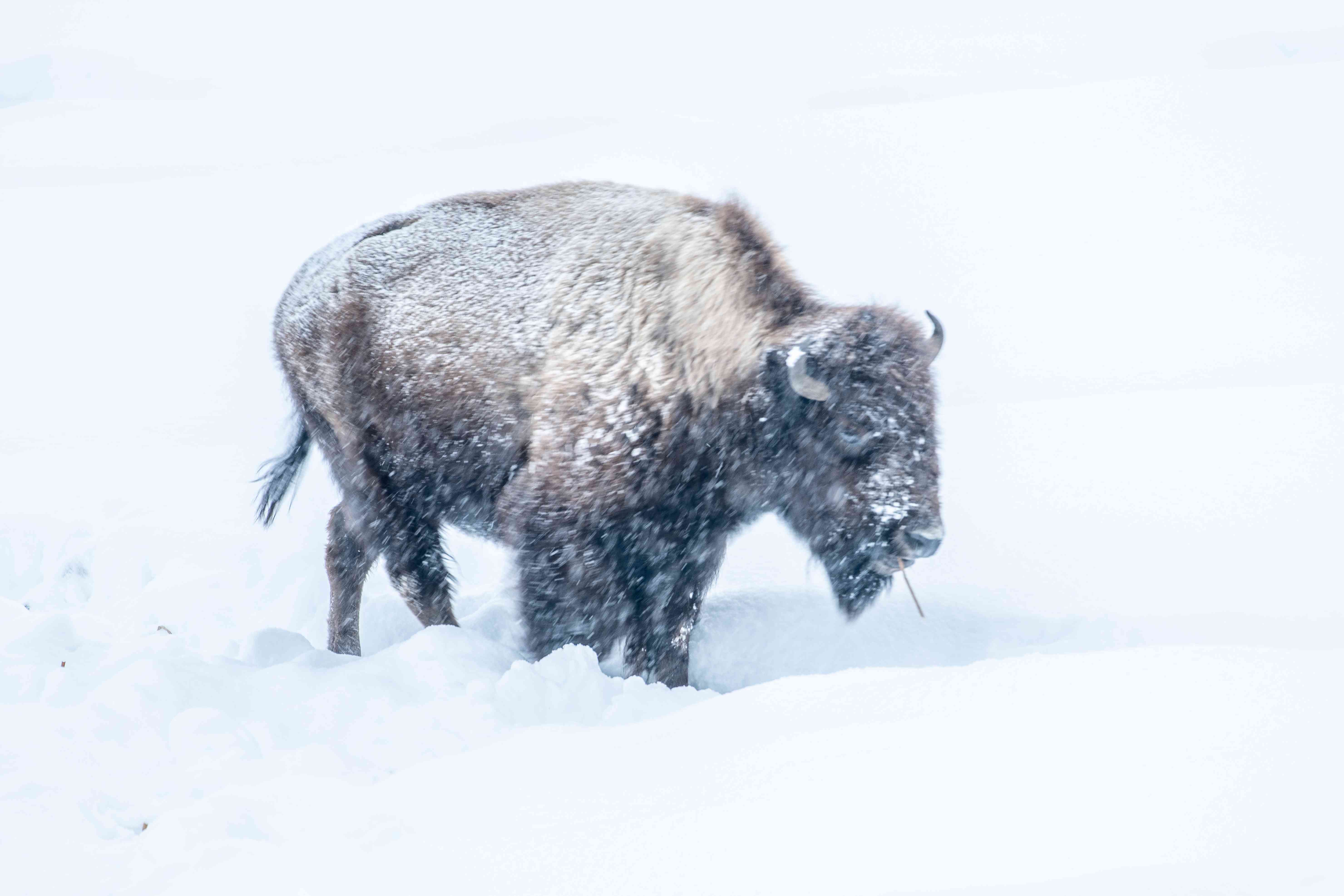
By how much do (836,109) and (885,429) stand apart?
30.0 ft

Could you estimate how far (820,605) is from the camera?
12.0ft

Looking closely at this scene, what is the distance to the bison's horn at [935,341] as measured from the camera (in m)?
3.06

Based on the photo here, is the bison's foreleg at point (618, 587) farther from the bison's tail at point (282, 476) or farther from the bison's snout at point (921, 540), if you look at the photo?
the bison's tail at point (282, 476)

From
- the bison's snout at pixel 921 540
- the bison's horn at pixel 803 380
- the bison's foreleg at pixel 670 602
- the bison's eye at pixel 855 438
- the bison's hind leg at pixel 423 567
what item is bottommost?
the bison's hind leg at pixel 423 567

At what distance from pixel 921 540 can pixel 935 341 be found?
25.1 inches

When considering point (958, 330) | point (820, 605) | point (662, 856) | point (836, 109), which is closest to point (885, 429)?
point (820, 605)

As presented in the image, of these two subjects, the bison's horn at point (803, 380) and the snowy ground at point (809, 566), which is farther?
the bison's horn at point (803, 380)

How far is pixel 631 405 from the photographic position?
2945 millimetres

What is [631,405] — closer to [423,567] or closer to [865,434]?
[865,434]

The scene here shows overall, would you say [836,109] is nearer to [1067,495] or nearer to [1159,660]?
[1067,495]

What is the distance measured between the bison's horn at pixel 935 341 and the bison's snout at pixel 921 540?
533 mm

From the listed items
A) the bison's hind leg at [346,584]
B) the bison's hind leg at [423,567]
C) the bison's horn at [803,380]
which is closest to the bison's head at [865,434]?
the bison's horn at [803,380]

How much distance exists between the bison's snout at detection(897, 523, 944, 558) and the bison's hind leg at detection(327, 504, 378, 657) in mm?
2069

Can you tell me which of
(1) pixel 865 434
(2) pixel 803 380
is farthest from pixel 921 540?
(2) pixel 803 380
